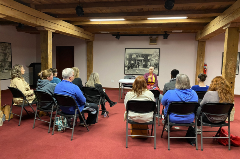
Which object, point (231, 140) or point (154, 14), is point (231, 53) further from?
point (231, 140)

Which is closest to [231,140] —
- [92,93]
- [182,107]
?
[182,107]

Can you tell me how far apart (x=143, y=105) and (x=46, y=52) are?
384cm

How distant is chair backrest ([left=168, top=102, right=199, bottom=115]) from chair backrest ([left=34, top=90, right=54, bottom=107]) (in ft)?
7.21

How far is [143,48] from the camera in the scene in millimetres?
8961

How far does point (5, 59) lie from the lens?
7934mm

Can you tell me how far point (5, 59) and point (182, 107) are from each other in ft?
25.9

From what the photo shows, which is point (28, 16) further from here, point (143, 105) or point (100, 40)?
point (100, 40)

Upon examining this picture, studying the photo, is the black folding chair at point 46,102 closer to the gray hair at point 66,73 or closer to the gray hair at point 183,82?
the gray hair at point 66,73

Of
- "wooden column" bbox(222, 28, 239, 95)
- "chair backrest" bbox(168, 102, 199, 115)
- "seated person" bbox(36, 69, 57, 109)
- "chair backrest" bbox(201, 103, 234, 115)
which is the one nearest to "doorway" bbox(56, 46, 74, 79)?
"seated person" bbox(36, 69, 57, 109)

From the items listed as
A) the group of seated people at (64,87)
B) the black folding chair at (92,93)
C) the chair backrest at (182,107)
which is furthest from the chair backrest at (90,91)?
the chair backrest at (182,107)

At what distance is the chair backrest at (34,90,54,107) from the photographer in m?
3.49

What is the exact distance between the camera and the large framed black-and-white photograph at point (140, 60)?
8906 millimetres

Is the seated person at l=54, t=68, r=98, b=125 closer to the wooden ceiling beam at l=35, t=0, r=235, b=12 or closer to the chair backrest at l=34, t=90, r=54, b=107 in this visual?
the chair backrest at l=34, t=90, r=54, b=107

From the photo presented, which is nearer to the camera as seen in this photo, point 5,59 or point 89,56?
point 5,59
